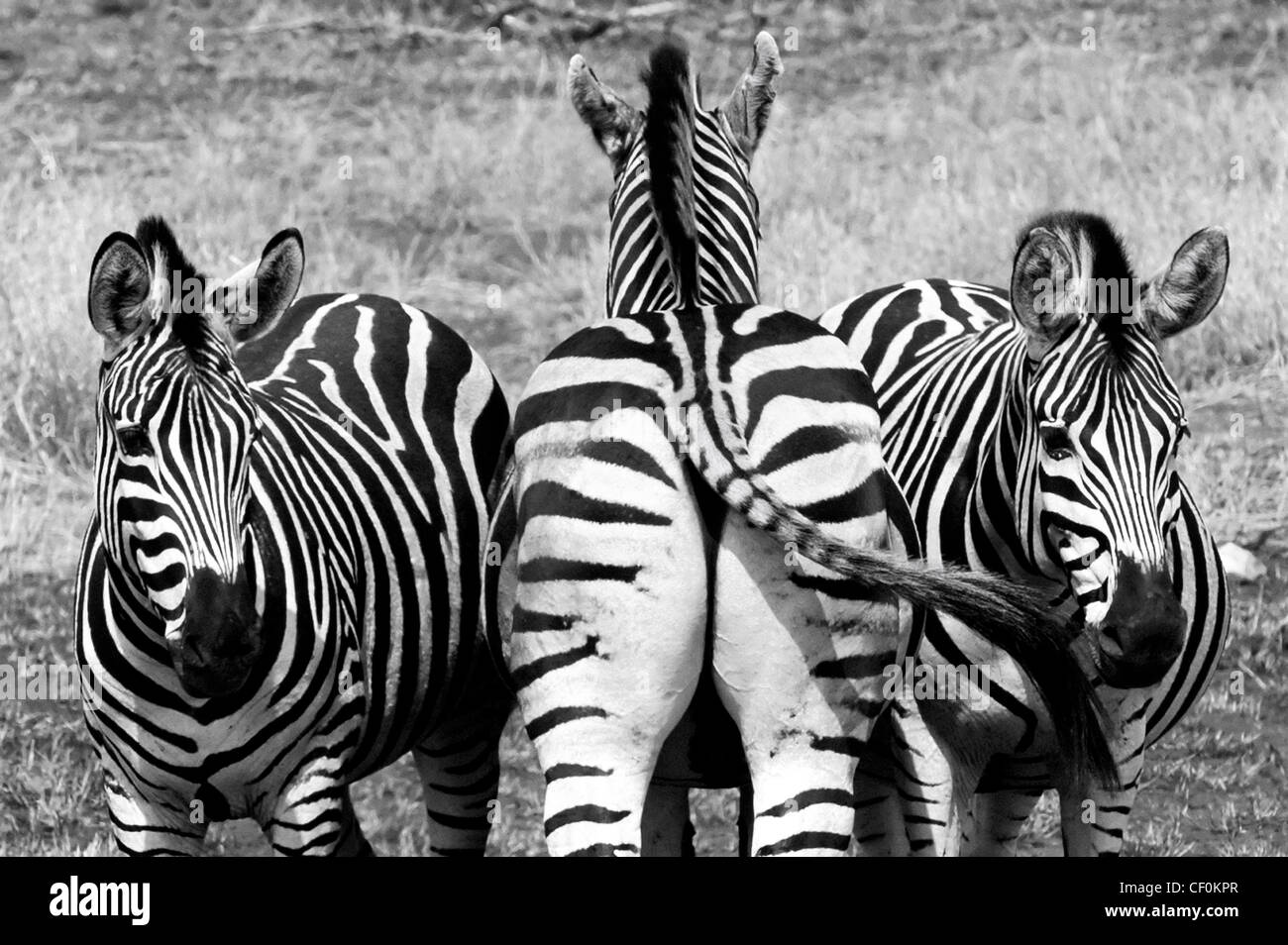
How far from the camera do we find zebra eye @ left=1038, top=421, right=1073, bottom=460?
5.18 m

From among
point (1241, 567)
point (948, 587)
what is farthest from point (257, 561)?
point (1241, 567)

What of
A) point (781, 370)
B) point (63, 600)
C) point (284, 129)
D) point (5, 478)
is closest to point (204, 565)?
point (781, 370)

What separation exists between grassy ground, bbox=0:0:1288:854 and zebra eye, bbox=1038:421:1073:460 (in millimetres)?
2959

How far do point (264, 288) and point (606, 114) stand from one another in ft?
5.79

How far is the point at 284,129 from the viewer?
49.3ft

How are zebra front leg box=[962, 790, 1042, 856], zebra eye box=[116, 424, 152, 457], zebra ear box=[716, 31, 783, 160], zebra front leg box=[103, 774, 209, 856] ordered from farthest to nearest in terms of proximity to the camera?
zebra ear box=[716, 31, 783, 160]
zebra front leg box=[962, 790, 1042, 856]
zebra front leg box=[103, 774, 209, 856]
zebra eye box=[116, 424, 152, 457]

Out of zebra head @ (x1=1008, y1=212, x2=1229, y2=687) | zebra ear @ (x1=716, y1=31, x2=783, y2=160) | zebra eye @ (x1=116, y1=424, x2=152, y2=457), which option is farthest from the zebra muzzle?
zebra ear @ (x1=716, y1=31, x2=783, y2=160)

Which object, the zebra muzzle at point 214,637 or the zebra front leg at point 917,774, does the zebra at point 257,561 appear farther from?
the zebra front leg at point 917,774

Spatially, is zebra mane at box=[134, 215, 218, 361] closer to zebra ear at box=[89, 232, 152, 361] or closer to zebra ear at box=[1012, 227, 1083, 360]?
zebra ear at box=[89, 232, 152, 361]

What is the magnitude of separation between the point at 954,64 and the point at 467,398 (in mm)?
10044

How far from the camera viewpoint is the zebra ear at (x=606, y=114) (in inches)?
269

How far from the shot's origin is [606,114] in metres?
6.87

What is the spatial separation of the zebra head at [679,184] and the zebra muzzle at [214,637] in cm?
141

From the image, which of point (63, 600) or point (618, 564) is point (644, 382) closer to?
point (618, 564)
